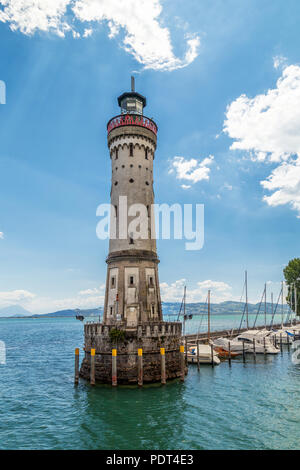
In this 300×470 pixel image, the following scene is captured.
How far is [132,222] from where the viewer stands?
36.9 meters

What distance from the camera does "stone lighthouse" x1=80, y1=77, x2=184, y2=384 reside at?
103 feet

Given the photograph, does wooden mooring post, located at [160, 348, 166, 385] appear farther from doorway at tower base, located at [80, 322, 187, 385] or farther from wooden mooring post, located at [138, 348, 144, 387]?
wooden mooring post, located at [138, 348, 144, 387]

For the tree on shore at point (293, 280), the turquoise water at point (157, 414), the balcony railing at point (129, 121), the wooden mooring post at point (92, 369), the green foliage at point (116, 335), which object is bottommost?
the turquoise water at point (157, 414)

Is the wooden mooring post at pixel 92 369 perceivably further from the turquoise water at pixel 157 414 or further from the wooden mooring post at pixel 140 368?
the wooden mooring post at pixel 140 368

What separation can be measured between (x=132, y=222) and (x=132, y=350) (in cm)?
1390

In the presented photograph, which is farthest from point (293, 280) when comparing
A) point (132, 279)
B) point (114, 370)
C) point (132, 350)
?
point (114, 370)

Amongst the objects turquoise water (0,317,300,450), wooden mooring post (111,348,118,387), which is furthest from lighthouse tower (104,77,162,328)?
turquoise water (0,317,300,450)

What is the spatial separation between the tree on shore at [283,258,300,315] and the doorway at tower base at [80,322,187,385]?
53267 mm

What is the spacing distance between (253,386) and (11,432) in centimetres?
2314

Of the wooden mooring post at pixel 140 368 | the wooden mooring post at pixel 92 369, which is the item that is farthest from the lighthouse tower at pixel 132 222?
the wooden mooring post at pixel 92 369

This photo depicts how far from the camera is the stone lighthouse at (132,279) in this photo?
3144 centimetres

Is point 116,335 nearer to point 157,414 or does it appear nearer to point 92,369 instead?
point 92,369

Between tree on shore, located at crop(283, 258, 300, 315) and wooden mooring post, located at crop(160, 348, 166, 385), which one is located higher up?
tree on shore, located at crop(283, 258, 300, 315)

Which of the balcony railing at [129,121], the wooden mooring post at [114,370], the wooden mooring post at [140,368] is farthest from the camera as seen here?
the balcony railing at [129,121]
